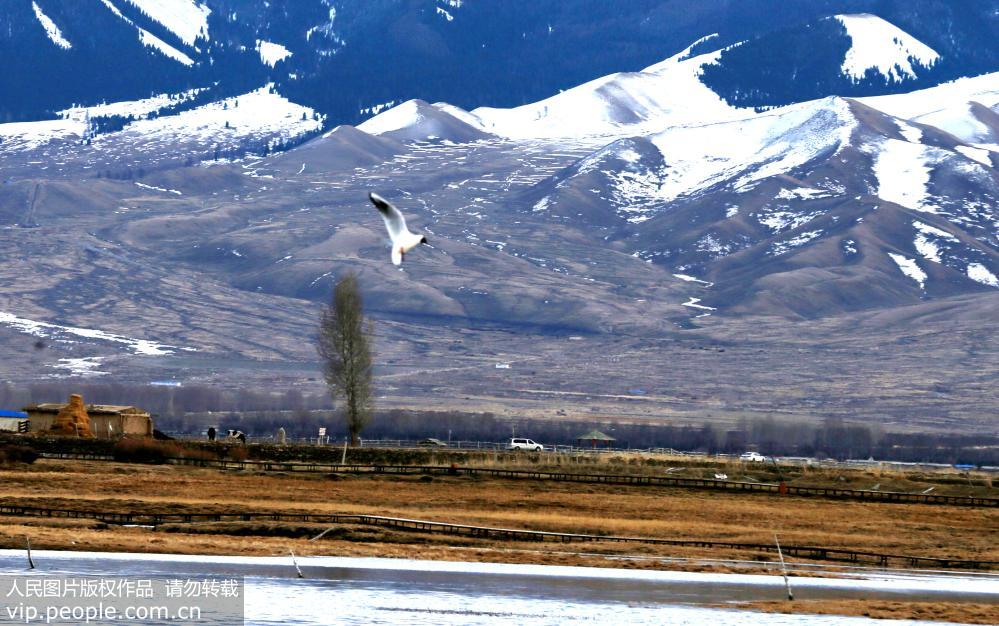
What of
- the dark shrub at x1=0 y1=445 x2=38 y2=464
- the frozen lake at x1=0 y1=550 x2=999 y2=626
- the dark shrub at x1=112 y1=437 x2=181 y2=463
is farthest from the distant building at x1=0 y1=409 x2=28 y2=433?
the frozen lake at x1=0 y1=550 x2=999 y2=626

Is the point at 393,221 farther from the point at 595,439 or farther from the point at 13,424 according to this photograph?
the point at 595,439

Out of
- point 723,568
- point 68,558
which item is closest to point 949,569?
point 723,568

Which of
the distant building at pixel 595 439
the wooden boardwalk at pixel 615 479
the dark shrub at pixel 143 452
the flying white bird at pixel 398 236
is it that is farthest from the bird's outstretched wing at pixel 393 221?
the distant building at pixel 595 439

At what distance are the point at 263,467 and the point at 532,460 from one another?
19.0 metres

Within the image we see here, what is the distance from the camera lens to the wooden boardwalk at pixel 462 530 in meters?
66.8

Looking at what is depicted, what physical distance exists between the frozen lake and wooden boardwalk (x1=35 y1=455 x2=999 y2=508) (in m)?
29.6

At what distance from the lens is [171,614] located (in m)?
45.6

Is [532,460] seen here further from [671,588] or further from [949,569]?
[671,588]

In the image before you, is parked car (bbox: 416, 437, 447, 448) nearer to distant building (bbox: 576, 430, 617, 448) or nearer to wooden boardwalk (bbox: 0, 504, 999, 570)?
distant building (bbox: 576, 430, 617, 448)

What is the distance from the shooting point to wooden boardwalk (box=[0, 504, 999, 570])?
66.8 m

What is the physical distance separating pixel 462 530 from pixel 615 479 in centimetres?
2671

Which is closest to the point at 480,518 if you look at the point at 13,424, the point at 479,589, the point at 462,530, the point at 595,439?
the point at 462,530

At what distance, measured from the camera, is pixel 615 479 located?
94.2 m

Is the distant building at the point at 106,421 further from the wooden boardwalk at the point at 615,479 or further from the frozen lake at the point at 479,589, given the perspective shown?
the frozen lake at the point at 479,589
